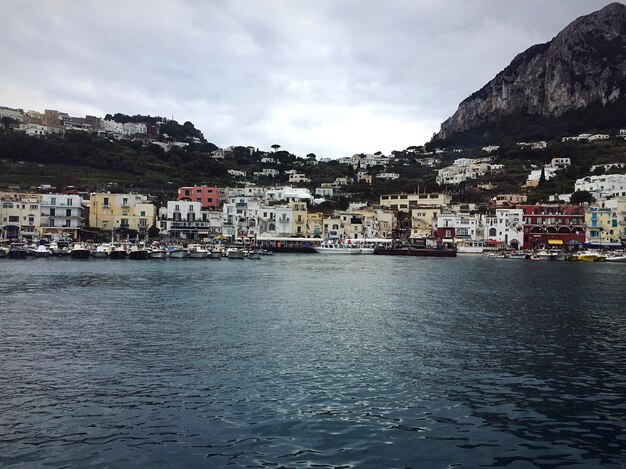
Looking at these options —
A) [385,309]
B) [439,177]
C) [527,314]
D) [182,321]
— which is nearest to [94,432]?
[182,321]

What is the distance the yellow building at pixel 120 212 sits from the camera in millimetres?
91438

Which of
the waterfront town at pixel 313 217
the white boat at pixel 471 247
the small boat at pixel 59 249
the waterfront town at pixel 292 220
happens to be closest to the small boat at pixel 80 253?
the small boat at pixel 59 249

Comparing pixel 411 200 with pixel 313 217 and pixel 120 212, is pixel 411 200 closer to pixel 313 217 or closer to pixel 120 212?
pixel 313 217

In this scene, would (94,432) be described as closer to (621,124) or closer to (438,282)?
(438,282)

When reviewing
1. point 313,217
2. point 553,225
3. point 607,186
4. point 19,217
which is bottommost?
point 19,217

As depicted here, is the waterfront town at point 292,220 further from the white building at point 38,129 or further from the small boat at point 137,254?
the white building at point 38,129

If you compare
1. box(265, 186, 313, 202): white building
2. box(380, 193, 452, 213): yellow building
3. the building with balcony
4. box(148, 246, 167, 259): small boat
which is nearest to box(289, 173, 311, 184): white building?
box(380, 193, 452, 213): yellow building

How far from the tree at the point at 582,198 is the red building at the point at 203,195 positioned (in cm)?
7422

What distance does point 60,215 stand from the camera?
86.7 m

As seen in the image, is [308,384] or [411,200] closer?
[308,384]

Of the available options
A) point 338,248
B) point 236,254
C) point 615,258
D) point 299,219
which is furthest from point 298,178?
point 615,258

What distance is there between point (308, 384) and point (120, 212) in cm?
8532

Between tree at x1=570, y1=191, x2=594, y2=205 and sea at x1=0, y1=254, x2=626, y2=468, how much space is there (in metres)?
82.6

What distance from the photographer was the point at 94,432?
11102mm
